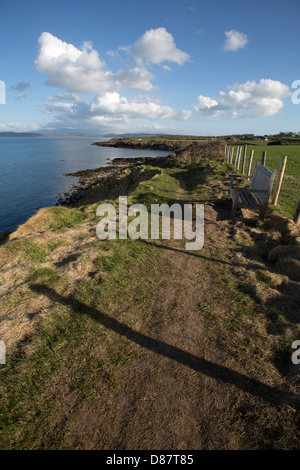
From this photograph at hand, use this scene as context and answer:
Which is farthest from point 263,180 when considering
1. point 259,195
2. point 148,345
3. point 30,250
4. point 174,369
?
point 30,250

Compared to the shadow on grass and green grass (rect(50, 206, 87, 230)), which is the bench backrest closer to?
the shadow on grass

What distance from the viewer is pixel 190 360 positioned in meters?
3.45

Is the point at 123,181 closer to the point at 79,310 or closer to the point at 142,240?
the point at 142,240

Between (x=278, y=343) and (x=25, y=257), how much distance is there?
6.04 metres

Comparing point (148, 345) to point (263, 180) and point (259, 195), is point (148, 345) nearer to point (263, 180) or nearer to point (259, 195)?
point (259, 195)

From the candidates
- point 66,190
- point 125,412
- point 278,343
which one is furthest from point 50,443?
point 66,190

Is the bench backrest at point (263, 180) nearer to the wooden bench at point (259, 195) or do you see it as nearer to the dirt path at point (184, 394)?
the wooden bench at point (259, 195)

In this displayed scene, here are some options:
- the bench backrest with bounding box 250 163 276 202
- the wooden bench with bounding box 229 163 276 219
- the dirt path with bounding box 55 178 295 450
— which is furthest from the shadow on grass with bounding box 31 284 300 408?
the bench backrest with bounding box 250 163 276 202

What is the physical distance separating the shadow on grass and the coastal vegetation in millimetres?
16

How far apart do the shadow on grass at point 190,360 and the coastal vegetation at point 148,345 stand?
0.05 ft

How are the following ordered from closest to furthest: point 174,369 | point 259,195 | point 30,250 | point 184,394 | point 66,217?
1. point 184,394
2. point 174,369
3. point 30,250
4. point 259,195
5. point 66,217

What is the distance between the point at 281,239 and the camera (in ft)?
22.7

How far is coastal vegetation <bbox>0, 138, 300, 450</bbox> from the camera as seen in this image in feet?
8.60

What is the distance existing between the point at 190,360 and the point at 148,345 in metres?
0.69
